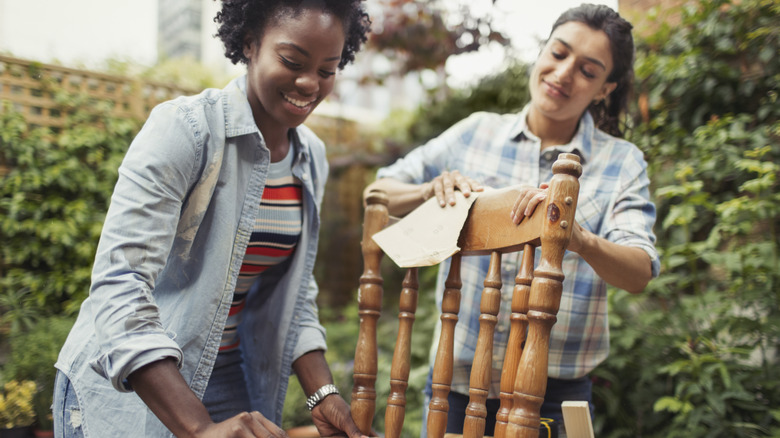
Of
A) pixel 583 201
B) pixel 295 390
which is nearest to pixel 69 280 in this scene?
pixel 295 390

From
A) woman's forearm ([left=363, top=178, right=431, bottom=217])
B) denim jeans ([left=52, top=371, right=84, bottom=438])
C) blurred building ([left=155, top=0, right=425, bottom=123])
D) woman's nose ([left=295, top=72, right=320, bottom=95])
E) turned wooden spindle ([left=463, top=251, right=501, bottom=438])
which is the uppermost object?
blurred building ([left=155, top=0, right=425, bottom=123])

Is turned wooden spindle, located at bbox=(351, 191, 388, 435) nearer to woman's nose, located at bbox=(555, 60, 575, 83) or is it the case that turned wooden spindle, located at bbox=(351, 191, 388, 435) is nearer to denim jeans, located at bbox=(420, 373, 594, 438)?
denim jeans, located at bbox=(420, 373, 594, 438)

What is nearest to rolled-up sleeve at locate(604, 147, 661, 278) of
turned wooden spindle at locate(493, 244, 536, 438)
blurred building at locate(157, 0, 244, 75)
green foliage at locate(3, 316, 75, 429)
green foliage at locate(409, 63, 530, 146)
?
turned wooden spindle at locate(493, 244, 536, 438)

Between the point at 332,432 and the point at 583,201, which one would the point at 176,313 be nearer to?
the point at 332,432

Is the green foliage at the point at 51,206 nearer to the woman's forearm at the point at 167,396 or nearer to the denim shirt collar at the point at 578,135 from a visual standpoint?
the woman's forearm at the point at 167,396

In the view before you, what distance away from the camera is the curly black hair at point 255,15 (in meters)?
1.18

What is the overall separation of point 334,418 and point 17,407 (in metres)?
1.87

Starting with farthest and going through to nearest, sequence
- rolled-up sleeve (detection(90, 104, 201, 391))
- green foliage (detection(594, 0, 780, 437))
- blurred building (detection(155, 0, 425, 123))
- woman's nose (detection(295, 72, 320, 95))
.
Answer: blurred building (detection(155, 0, 425, 123)) < green foliage (detection(594, 0, 780, 437)) < woman's nose (detection(295, 72, 320, 95)) < rolled-up sleeve (detection(90, 104, 201, 391))

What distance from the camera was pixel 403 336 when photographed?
4.21 feet

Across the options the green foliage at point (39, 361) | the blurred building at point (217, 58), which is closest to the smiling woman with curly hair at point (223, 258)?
the green foliage at point (39, 361)

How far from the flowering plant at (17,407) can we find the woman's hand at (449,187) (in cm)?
211

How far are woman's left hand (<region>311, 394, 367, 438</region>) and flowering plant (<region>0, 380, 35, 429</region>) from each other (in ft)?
5.88

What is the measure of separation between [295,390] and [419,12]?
2.64 meters

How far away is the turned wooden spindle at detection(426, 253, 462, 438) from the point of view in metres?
1.19
